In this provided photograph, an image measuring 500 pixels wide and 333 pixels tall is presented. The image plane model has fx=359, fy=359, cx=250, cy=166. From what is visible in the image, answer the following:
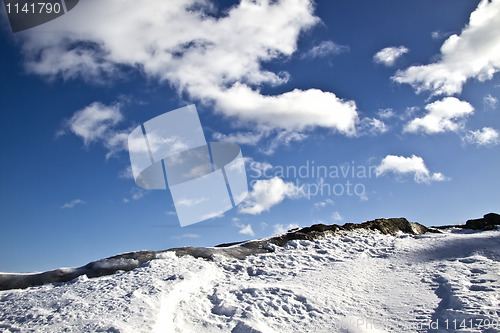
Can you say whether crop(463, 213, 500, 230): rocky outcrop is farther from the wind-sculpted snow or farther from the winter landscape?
the winter landscape

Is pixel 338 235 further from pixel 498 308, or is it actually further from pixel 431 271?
pixel 498 308

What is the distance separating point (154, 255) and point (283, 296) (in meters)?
4.18

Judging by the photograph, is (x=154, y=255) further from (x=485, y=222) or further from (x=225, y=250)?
(x=485, y=222)

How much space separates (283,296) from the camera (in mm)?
7023

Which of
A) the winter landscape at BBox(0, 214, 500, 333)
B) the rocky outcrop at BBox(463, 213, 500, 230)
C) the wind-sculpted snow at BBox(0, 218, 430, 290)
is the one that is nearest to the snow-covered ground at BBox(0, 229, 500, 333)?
the winter landscape at BBox(0, 214, 500, 333)

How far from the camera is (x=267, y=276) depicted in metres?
8.44

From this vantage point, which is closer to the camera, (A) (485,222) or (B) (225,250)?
(B) (225,250)

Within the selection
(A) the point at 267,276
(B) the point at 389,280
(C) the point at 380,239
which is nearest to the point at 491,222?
(C) the point at 380,239

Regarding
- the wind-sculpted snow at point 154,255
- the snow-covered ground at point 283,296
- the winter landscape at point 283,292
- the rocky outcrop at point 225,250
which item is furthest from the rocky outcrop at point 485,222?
the snow-covered ground at point 283,296

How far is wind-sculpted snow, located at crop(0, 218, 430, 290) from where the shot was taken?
8633mm

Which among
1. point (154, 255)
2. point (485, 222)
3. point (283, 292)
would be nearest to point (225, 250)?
point (154, 255)

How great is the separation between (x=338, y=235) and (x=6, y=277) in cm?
946

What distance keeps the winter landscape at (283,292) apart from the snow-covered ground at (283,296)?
2 cm

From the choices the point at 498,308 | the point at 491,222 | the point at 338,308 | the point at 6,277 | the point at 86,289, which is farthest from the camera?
the point at 491,222
